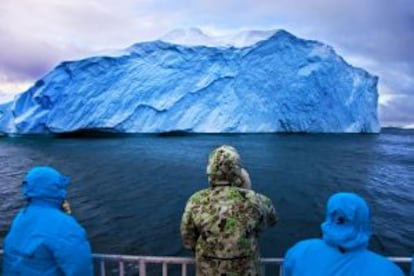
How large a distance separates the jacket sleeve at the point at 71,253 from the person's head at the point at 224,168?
2.65 feet

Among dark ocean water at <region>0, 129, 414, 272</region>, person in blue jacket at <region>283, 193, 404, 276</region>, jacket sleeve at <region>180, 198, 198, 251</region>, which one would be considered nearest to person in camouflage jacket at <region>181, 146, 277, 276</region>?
jacket sleeve at <region>180, 198, 198, 251</region>

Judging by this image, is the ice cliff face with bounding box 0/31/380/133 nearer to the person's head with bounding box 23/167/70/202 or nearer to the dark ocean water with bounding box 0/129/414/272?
the dark ocean water with bounding box 0/129/414/272

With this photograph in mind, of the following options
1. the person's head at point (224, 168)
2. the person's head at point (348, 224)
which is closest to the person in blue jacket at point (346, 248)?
the person's head at point (348, 224)

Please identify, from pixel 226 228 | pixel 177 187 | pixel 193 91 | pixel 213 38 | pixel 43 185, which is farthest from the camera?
pixel 213 38

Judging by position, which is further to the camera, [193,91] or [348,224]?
[193,91]

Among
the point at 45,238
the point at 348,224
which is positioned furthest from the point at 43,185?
the point at 348,224

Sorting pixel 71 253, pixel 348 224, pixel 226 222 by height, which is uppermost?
pixel 348 224

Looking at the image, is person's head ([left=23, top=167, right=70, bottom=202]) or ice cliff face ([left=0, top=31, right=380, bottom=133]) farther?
ice cliff face ([left=0, top=31, right=380, bottom=133])

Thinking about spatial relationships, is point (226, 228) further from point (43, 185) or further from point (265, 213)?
point (43, 185)

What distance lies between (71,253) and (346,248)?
1334mm

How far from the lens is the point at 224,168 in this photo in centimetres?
246

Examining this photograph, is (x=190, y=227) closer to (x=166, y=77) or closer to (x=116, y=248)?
(x=116, y=248)

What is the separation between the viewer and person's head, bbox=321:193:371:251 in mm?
1781

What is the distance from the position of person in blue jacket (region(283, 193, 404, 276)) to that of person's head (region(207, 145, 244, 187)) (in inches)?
28.5
